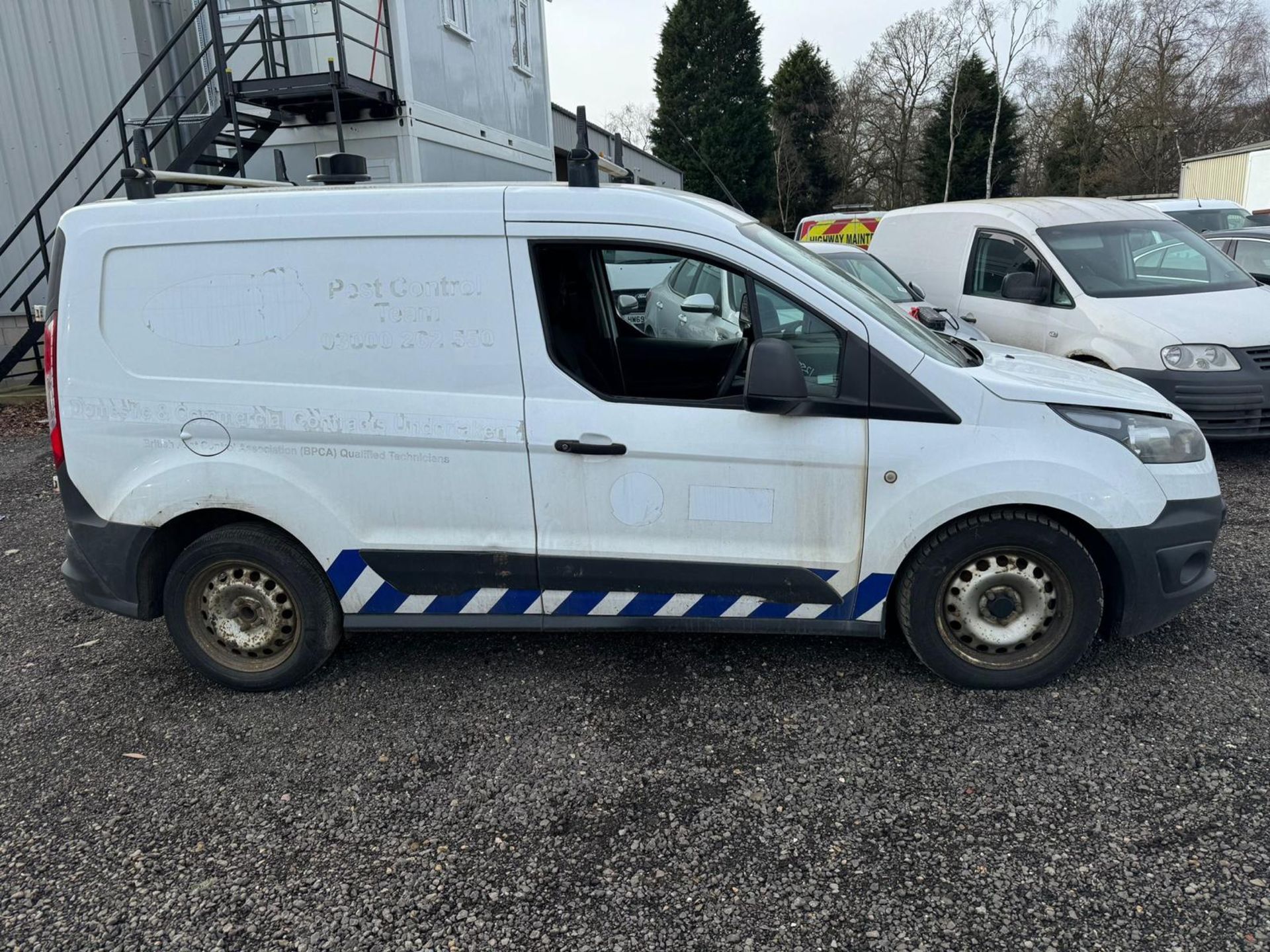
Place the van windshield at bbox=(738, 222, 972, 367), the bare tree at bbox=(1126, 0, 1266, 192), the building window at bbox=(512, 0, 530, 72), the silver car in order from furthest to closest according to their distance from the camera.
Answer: the bare tree at bbox=(1126, 0, 1266, 192) < the building window at bbox=(512, 0, 530, 72) < the silver car < the van windshield at bbox=(738, 222, 972, 367)

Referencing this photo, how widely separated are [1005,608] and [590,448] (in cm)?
166

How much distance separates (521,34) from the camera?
44.9 ft

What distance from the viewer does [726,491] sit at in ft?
10.8

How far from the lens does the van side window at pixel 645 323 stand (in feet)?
10.9

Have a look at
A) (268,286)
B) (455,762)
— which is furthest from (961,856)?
(268,286)

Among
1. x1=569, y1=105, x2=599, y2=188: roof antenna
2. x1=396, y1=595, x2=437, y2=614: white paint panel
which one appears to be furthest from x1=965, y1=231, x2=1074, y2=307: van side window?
x1=396, y1=595, x2=437, y2=614: white paint panel

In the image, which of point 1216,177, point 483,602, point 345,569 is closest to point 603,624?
point 483,602

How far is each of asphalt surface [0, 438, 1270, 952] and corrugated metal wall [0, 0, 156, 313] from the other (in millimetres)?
8917

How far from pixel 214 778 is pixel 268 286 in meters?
1.76

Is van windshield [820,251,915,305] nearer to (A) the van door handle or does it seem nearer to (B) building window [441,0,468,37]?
(A) the van door handle

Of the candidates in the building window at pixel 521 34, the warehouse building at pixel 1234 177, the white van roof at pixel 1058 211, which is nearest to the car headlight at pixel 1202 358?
the white van roof at pixel 1058 211

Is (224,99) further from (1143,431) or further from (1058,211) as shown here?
(1143,431)

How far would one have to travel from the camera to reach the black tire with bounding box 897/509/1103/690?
3277 mm

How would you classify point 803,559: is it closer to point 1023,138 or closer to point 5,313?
point 5,313
